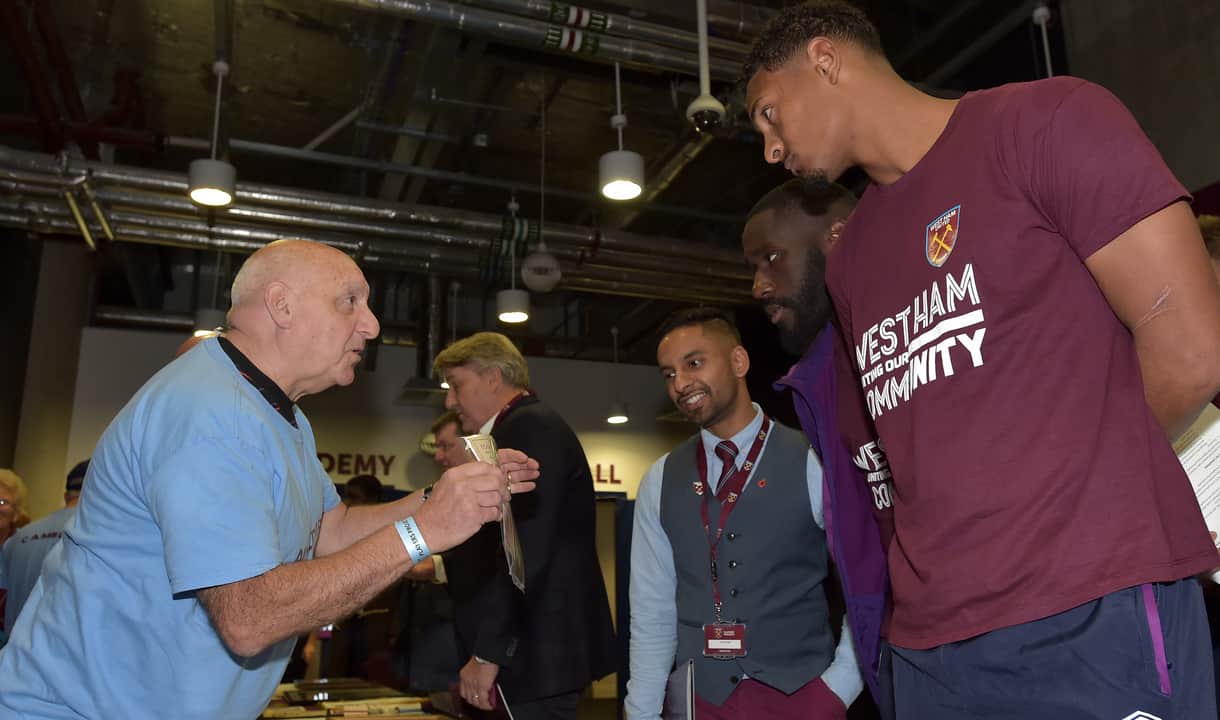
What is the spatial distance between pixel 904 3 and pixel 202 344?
5935 mm

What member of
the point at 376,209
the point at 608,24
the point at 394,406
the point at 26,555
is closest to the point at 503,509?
the point at 26,555

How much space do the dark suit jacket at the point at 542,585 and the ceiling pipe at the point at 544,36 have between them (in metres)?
2.76

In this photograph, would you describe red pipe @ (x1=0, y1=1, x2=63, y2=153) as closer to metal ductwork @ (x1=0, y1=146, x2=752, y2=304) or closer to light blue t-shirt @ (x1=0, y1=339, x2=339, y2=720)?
metal ductwork @ (x1=0, y1=146, x2=752, y2=304)

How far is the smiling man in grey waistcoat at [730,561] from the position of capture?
2309 millimetres

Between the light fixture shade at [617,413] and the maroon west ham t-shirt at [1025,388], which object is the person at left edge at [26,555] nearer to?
the maroon west ham t-shirt at [1025,388]

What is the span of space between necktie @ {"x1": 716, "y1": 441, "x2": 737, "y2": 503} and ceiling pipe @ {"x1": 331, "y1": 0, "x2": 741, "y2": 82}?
3321mm

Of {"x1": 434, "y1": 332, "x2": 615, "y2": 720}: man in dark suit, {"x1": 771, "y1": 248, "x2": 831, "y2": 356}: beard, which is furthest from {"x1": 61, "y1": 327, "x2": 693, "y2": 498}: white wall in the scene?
{"x1": 771, "y1": 248, "x2": 831, "y2": 356}: beard

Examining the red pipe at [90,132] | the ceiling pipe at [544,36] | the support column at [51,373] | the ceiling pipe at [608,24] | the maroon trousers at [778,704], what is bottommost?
the maroon trousers at [778,704]

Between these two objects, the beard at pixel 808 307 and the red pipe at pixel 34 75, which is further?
the red pipe at pixel 34 75

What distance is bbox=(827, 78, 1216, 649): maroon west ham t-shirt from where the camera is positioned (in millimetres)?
1021

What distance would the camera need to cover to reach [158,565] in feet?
4.92

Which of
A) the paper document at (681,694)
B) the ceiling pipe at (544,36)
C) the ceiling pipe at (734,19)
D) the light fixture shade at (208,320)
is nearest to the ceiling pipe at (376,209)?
the light fixture shade at (208,320)

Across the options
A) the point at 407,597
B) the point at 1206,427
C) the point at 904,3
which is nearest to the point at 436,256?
the point at 407,597

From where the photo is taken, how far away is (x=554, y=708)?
2.95m
